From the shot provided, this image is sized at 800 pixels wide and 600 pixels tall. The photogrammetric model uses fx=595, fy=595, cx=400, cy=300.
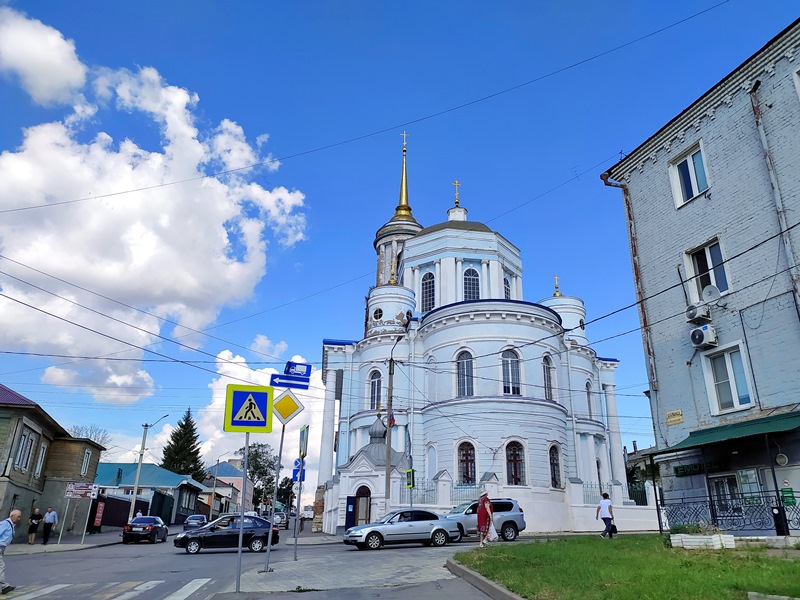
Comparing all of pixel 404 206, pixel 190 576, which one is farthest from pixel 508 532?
pixel 404 206

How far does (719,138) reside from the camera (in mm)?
15703

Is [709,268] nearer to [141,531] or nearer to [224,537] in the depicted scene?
[224,537]

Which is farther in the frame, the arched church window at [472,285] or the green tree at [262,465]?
the green tree at [262,465]

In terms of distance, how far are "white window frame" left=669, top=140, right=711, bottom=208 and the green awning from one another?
6206 mm

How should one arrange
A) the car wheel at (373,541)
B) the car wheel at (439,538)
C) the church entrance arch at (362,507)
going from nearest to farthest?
the car wheel at (373,541)
the car wheel at (439,538)
the church entrance arch at (362,507)

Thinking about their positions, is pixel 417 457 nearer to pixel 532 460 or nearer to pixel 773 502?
pixel 532 460

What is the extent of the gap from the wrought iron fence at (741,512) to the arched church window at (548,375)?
1852cm

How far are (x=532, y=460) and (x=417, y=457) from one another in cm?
695

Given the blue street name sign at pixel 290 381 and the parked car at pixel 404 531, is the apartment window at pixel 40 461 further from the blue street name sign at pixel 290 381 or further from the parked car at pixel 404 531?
the blue street name sign at pixel 290 381

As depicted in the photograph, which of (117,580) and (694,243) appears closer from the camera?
(117,580)

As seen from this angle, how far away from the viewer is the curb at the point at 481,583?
25.9 feet

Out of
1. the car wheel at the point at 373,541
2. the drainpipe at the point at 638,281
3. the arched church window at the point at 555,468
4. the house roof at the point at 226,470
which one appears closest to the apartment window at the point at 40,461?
the car wheel at the point at 373,541

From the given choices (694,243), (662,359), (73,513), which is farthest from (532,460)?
(73,513)

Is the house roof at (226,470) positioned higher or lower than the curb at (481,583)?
higher
